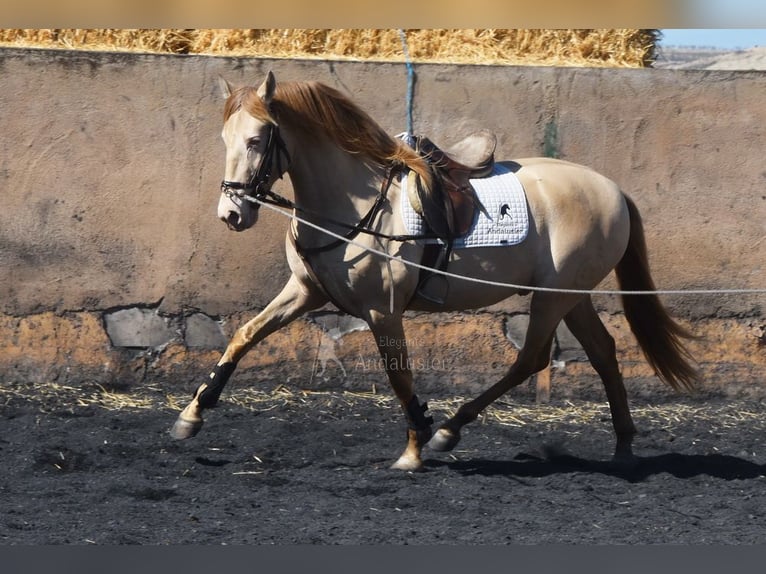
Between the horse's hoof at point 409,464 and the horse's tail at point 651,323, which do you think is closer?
the horse's hoof at point 409,464

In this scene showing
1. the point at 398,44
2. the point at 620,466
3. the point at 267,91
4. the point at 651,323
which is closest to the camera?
the point at 267,91

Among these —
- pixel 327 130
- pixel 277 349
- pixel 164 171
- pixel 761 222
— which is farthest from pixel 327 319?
pixel 761 222

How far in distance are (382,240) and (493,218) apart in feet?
1.97

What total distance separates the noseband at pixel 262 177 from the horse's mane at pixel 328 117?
102 mm

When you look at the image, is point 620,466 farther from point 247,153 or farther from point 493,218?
point 247,153

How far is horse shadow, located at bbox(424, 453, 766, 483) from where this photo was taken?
19.2 ft

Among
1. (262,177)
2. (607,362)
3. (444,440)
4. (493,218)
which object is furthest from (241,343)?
(607,362)

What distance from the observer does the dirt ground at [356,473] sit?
15.9 feet

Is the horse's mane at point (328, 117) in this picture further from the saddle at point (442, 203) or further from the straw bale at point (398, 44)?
the straw bale at point (398, 44)

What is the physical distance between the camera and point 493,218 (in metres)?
5.70

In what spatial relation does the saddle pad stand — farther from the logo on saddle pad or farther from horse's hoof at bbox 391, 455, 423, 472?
horse's hoof at bbox 391, 455, 423, 472

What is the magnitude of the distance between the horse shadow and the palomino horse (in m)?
0.14

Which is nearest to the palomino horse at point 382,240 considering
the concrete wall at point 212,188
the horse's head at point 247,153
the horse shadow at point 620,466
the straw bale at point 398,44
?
the horse's head at point 247,153

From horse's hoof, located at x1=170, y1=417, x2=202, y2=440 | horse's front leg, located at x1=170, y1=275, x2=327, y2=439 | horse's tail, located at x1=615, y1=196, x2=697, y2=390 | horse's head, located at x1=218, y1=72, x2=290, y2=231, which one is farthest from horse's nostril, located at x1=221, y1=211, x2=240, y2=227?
horse's tail, located at x1=615, y1=196, x2=697, y2=390
